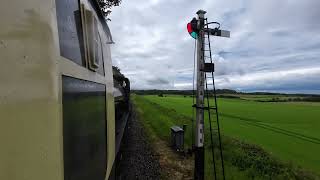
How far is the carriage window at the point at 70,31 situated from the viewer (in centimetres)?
211

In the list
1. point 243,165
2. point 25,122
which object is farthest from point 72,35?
point 243,165

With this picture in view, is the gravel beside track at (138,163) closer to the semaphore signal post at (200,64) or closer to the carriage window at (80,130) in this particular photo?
the semaphore signal post at (200,64)

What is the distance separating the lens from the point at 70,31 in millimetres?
2391

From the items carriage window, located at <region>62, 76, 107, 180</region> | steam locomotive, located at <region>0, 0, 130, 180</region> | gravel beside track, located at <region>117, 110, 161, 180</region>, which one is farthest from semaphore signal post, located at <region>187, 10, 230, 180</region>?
steam locomotive, located at <region>0, 0, 130, 180</region>

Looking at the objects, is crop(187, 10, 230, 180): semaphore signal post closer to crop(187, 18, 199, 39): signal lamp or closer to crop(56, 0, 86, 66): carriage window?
crop(187, 18, 199, 39): signal lamp

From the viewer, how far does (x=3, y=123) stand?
1.29 m

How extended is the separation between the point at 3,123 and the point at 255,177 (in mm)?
9895

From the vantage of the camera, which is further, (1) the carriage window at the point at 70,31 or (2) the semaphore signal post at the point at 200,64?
(2) the semaphore signal post at the point at 200,64

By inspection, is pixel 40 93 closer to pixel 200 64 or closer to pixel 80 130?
pixel 80 130

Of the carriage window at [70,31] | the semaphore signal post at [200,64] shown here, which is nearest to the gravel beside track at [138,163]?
the semaphore signal post at [200,64]

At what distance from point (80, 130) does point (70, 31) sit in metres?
0.74

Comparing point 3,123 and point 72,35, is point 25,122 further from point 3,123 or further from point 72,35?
point 72,35

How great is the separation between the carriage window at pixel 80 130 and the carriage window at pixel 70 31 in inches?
7.2

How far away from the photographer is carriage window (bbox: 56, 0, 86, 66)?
2.11 meters
